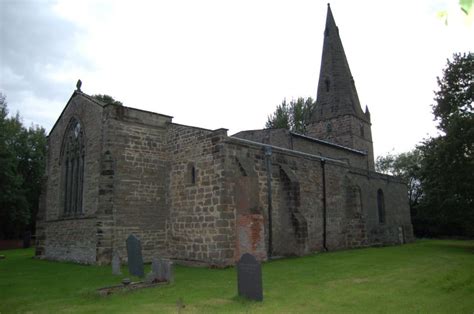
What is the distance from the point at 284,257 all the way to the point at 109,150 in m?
9.28

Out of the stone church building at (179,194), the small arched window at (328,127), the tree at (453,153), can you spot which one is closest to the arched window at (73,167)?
the stone church building at (179,194)

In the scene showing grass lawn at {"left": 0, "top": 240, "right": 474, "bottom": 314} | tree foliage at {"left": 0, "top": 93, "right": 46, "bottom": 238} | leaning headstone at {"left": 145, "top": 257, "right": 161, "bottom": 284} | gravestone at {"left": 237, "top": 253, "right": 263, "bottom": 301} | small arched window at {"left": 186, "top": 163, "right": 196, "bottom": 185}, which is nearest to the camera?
grass lawn at {"left": 0, "top": 240, "right": 474, "bottom": 314}

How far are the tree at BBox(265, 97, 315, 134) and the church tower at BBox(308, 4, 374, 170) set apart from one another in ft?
25.4

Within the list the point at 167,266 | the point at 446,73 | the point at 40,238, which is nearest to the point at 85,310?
the point at 167,266

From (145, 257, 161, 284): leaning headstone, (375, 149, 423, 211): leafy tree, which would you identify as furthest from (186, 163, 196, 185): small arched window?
(375, 149, 423, 211): leafy tree

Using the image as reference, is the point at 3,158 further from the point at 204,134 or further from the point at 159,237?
the point at 204,134

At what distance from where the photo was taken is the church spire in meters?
43.9

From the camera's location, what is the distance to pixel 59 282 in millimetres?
12195

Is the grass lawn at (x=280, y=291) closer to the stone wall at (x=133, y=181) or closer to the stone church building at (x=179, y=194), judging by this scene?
the stone church building at (x=179, y=194)

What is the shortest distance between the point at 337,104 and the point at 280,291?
3741 cm

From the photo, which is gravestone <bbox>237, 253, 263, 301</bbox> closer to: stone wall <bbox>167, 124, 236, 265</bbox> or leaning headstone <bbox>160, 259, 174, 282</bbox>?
leaning headstone <bbox>160, 259, 174, 282</bbox>

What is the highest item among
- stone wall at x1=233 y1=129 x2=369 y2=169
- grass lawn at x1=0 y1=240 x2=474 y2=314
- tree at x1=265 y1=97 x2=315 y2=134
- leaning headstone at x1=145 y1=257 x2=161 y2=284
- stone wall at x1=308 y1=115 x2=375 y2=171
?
tree at x1=265 y1=97 x2=315 y2=134

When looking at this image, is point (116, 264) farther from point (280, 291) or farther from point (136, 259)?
point (280, 291)

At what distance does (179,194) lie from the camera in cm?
1717
